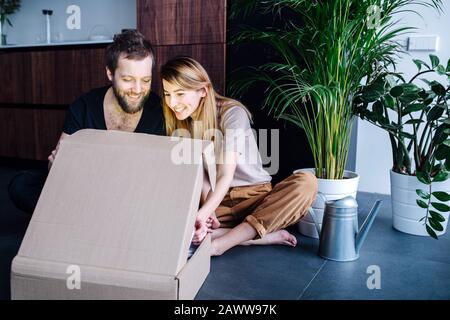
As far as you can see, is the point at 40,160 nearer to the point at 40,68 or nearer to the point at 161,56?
the point at 40,68

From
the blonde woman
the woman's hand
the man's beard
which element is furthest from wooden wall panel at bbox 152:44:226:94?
the woman's hand

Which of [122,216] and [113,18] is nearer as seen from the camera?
[122,216]

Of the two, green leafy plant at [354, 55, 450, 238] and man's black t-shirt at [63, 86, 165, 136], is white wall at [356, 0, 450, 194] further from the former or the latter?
man's black t-shirt at [63, 86, 165, 136]

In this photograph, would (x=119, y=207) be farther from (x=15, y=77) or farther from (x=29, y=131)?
(x=15, y=77)

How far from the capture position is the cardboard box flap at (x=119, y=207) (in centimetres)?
94

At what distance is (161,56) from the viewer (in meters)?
2.42

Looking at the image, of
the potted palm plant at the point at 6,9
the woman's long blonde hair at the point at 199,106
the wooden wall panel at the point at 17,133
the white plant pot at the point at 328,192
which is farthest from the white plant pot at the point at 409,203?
the potted palm plant at the point at 6,9

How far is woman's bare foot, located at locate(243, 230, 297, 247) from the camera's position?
1.59 m

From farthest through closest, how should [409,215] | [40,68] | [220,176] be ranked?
[40,68] → [409,215] → [220,176]

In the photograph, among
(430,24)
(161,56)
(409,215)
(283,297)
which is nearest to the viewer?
(283,297)

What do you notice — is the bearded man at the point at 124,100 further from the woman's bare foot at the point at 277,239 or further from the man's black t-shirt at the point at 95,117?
the woman's bare foot at the point at 277,239

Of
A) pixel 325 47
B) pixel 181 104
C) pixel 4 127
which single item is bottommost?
pixel 4 127
